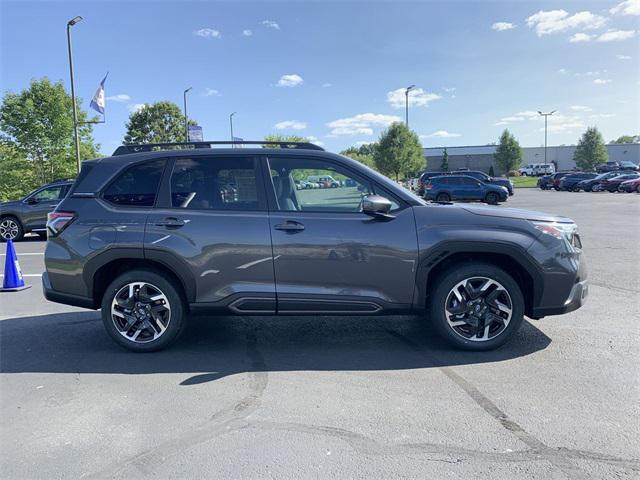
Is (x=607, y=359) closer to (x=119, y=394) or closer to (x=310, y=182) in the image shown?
(x=310, y=182)

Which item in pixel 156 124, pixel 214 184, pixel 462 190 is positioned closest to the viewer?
pixel 214 184

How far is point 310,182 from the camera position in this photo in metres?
4.66

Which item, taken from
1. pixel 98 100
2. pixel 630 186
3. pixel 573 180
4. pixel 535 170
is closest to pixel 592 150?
pixel 535 170

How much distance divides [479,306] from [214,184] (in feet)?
8.84

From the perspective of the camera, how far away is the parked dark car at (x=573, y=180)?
143 feet

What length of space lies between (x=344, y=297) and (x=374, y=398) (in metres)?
1.00

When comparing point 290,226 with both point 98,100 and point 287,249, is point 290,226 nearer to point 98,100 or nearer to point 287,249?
point 287,249

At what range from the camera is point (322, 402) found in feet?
11.7

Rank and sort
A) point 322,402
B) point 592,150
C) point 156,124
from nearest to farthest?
point 322,402 < point 156,124 < point 592,150

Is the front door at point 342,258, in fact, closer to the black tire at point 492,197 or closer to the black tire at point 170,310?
the black tire at point 170,310

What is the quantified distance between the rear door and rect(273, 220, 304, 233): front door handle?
12cm

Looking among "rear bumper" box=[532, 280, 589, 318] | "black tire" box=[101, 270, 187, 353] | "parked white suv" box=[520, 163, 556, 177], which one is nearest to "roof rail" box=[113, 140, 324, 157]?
"black tire" box=[101, 270, 187, 353]

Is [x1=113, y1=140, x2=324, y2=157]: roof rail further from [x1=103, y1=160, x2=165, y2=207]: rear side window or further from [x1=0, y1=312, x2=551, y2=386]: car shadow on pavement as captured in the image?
[x1=0, y1=312, x2=551, y2=386]: car shadow on pavement

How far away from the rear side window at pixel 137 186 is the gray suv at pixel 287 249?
0.01 metres
